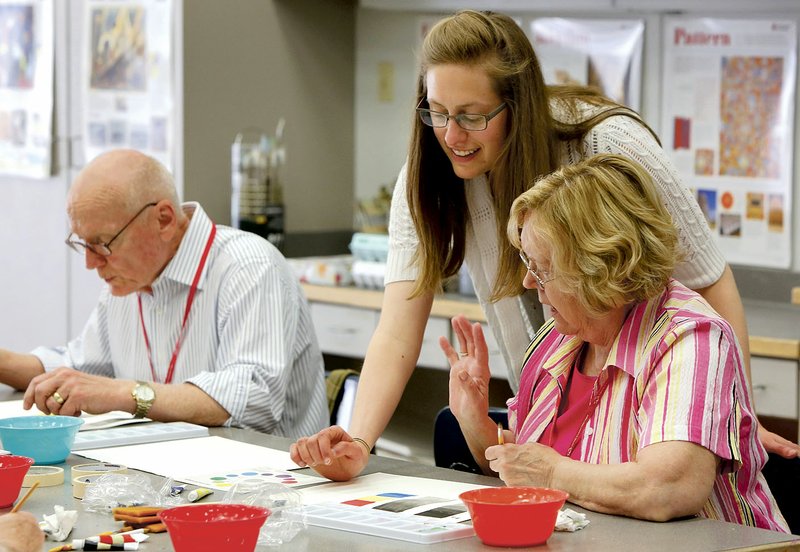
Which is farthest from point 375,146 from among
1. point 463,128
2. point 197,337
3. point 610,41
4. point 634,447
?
point 634,447

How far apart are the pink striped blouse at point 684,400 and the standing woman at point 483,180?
206mm

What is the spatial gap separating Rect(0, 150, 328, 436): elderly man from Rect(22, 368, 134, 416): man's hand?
0.19 meters

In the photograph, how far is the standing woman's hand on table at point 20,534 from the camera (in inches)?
54.7

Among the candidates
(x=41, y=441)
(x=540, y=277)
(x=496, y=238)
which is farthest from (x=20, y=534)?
(x=496, y=238)

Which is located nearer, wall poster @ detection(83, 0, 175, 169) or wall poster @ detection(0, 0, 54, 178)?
wall poster @ detection(83, 0, 175, 169)

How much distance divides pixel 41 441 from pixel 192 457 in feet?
0.80

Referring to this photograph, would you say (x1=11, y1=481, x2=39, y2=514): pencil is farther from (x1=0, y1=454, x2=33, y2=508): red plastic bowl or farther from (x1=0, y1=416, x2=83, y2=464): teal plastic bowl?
(x1=0, y1=416, x2=83, y2=464): teal plastic bowl

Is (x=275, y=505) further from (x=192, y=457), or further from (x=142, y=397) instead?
(x=142, y=397)

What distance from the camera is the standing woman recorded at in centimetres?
204

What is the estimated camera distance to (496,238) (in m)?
2.25

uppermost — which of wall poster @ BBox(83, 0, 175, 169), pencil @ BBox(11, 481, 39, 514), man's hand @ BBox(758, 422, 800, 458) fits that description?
wall poster @ BBox(83, 0, 175, 169)

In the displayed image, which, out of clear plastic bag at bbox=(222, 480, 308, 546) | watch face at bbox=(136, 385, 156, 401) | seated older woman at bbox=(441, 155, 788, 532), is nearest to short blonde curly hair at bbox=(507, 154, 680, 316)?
seated older woman at bbox=(441, 155, 788, 532)

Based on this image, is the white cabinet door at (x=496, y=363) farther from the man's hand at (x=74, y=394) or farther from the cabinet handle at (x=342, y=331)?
the man's hand at (x=74, y=394)

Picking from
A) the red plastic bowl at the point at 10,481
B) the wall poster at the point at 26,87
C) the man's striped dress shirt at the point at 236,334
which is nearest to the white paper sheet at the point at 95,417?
the man's striped dress shirt at the point at 236,334
